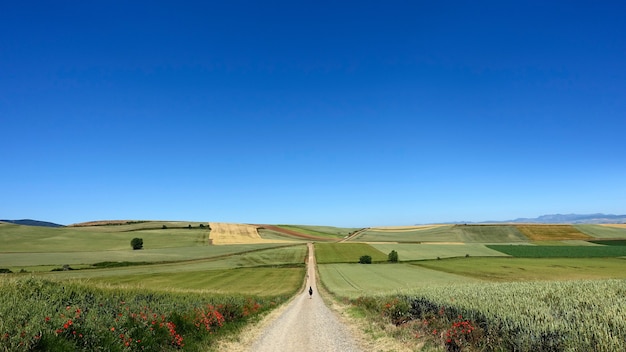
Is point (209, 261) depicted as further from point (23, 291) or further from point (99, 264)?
point (23, 291)

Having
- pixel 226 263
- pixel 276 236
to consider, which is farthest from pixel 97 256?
pixel 276 236

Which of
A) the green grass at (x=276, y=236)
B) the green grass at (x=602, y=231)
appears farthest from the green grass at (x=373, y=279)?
the green grass at (x=602, y=231)

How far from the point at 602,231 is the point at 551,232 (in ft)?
78.5

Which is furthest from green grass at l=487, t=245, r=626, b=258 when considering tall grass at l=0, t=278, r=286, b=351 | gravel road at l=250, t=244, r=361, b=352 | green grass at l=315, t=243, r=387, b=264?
tall grass at l=0, t=278, r=286, b=351

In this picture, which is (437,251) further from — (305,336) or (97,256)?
(305,336)

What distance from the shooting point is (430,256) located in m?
97.1

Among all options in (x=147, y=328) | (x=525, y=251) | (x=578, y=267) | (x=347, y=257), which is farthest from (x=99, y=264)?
(x=525, y=251)

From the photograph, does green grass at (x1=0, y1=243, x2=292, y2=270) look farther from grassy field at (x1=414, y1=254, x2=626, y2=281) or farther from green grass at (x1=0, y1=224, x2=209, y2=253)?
grassy field at (x1=414, y1=254, x2=626, y2=281)

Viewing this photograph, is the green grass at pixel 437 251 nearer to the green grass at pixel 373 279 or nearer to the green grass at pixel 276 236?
the green grass at pixel 373 279

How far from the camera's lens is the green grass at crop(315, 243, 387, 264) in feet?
314

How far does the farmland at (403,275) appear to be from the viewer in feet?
37.0

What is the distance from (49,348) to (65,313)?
1998 mm

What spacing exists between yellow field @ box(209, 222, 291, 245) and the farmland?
18.7 inches

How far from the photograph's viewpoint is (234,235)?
481 ft
